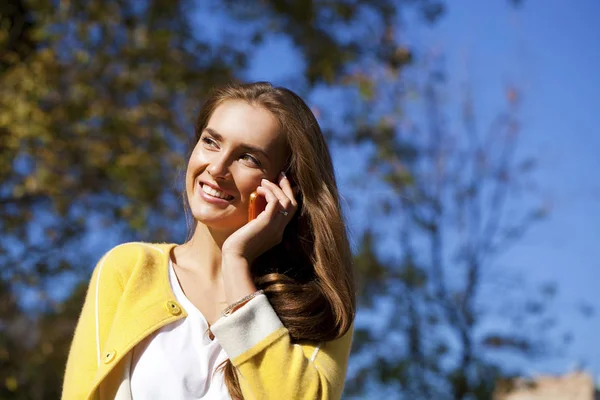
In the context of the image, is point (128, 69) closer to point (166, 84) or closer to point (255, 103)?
point (166, 84)

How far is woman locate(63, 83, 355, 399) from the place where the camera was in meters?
2.35

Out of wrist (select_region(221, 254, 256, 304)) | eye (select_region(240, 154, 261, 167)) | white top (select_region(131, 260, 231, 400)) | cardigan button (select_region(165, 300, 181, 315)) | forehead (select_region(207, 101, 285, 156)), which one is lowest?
white top (select_region(131, 260, 231, 400))

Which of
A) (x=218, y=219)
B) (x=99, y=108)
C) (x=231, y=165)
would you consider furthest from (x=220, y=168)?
(x=99, y=108)

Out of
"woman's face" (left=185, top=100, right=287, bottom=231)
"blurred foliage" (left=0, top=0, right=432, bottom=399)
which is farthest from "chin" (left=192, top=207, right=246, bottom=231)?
"blurred foliage" (left=0, top=0, right=432, bottom=399)

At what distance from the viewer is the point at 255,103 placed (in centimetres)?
275

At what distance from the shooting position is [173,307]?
8.14 feet

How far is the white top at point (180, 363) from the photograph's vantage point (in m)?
2.36

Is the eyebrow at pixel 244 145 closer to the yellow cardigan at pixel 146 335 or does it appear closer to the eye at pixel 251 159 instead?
the eye at pixel 251 159

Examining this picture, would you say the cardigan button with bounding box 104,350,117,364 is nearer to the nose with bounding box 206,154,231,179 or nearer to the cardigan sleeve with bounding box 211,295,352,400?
the cardigan sleeve with bounding box 211,295,352,400

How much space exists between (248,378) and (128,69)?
6.52m

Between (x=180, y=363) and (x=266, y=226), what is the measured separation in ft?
1.59

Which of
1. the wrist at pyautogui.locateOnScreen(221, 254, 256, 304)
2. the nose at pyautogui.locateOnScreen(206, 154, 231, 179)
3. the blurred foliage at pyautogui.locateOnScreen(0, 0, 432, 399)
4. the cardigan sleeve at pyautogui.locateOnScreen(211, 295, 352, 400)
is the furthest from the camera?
the blurred foliage at pyautogui.locateOnScreen(0, 0, 432, 399)

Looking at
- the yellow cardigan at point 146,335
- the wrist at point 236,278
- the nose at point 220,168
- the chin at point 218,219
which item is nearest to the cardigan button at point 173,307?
the yellow cardigan at point 146,335

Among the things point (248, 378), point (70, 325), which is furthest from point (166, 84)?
point (248, 378)
